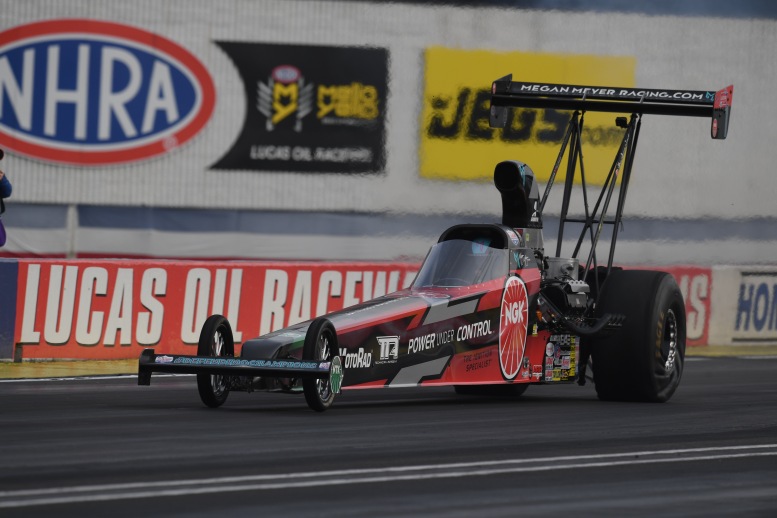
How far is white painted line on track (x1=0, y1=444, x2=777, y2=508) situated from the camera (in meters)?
8.04

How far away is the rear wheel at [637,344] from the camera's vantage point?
14.1 m

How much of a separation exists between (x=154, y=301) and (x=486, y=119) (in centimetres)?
874

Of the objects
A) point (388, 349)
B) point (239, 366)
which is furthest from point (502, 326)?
point (239, 366)

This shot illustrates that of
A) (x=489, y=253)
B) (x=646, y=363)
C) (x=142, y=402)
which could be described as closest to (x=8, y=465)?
(x=142, y=402)

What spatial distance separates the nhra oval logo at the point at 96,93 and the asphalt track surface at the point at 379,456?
1041 centimetres

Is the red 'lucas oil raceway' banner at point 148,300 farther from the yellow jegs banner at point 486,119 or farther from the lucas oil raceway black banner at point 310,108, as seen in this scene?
the yellow jegs banner at point 486,119

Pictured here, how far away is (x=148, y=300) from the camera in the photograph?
1889 cm

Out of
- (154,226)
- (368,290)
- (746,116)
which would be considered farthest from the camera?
(746,116)

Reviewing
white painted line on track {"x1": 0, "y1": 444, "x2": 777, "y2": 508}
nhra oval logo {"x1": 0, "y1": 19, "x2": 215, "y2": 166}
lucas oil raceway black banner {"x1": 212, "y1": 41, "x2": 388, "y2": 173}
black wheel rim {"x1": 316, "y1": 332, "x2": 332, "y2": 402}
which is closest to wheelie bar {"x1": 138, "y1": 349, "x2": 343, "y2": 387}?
black wheel rim {"x1": 316, "y1": 332, "x2": 332, "y2": 402}

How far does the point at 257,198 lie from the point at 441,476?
641 inches

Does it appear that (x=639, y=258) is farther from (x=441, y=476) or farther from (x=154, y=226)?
(x=441, y=476)

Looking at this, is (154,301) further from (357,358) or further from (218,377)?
(357,358)

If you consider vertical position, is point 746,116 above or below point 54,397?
above

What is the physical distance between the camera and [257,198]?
81.8 feet
